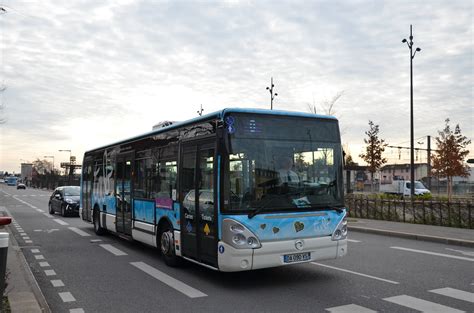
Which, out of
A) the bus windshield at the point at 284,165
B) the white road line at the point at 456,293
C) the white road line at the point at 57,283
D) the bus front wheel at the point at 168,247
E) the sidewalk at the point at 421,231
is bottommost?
the white road line at the point at 57,283

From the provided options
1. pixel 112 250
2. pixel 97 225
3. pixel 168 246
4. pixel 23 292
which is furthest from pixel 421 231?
pixel 23 292

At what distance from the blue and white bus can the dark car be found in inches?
592

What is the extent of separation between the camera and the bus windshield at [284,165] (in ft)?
23.6

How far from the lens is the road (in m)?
6.38

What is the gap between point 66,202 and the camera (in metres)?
22.8

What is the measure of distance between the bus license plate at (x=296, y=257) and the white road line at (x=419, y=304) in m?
1.40

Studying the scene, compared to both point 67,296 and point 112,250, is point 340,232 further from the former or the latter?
point 112,250

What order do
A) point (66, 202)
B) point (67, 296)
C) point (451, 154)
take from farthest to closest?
point (451, 154) < point (66, 202) < point (67, 296)

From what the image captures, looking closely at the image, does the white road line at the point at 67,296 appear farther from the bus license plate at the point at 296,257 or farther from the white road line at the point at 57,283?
the bus license plate at the point at 296,257

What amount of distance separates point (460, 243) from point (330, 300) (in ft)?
24.6


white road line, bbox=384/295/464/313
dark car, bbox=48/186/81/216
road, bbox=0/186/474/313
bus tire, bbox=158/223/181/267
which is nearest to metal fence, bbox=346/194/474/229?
road, bbox=0/186/474/313

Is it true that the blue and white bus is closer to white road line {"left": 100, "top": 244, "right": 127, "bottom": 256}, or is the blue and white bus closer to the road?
the road

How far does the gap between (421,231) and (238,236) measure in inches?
381

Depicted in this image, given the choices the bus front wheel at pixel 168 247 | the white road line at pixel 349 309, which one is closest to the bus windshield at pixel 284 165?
the white road line at pixel 349 309
